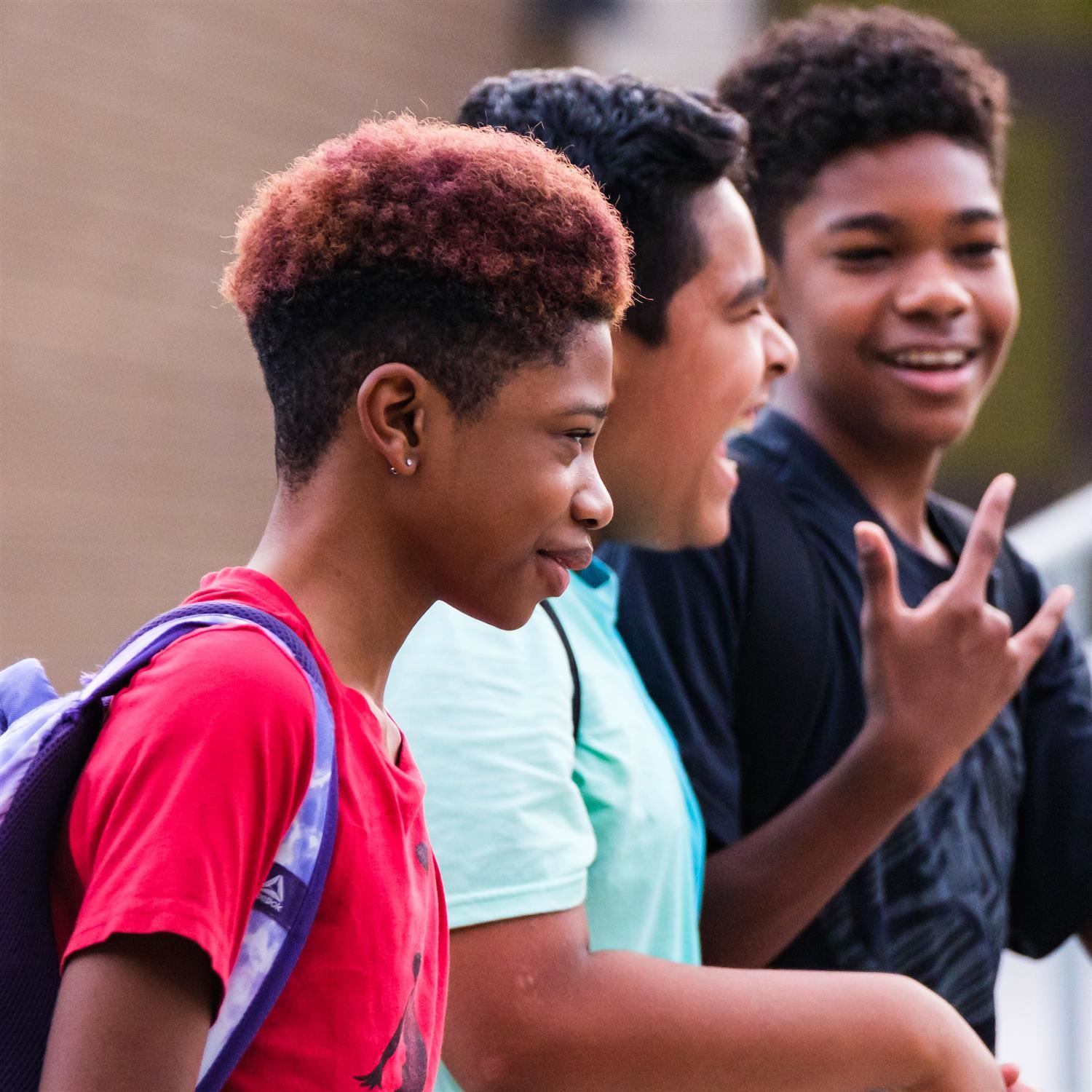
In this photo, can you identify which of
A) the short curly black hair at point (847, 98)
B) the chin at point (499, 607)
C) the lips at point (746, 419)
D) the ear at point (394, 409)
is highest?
the short curly black hair at point (847, 98)

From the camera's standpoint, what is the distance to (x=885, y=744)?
1871 mm

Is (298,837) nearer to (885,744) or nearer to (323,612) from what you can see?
(323,612)

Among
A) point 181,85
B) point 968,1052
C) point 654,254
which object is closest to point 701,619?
point 654,254

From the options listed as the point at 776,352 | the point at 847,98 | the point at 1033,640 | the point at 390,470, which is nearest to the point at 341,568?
the point at 390,470

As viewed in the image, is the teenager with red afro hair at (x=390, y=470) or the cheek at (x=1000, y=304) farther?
the cheek at (x=1000, y=304)

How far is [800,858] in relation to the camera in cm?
187

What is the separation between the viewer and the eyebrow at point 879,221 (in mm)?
2354

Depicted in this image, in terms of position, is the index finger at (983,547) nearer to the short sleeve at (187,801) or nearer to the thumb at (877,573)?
the thumb at (877,573)

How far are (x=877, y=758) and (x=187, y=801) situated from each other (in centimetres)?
112

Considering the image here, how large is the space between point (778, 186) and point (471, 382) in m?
1.42

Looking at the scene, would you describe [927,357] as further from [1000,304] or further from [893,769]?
[893,769]

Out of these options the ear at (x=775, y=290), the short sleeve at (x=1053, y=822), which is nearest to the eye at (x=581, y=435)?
the ear at (x=775, y=290)

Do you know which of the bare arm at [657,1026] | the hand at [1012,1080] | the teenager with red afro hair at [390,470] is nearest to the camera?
the teenager with red afro hair at [390,470]

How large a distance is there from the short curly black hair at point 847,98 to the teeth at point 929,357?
276mm
